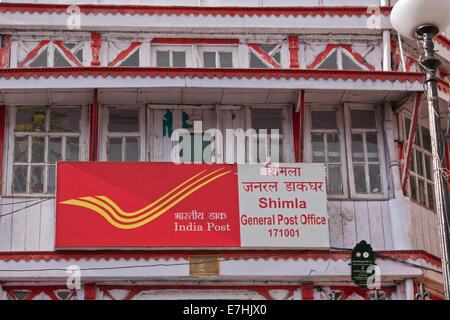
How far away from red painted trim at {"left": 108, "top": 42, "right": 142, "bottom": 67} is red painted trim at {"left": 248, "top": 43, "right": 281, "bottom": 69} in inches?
88.4

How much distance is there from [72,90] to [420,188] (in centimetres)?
702

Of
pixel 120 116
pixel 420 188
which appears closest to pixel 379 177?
pixel 420 188

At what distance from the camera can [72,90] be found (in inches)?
650

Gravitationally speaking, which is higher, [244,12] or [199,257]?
[244,12]

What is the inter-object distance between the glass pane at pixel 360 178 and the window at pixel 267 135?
1.46 meters

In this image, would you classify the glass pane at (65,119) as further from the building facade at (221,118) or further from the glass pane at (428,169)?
the glass pane at (428,169)

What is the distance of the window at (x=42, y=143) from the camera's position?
16.6 metres

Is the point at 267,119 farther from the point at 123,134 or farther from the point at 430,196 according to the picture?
the point at 430,196

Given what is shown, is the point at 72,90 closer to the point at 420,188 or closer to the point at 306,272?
the point at 306,272

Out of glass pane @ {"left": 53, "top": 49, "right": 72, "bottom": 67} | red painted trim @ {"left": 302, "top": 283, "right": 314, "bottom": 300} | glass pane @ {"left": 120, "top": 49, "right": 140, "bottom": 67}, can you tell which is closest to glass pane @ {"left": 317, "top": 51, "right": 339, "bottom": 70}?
glass pane @ {"left": 120, "top": 49, "right": 140, "bottom": 67}

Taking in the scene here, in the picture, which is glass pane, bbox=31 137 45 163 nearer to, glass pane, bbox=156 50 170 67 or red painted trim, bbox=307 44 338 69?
glass pane, bbox=156 50 170 67

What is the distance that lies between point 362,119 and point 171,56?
13.0 feet

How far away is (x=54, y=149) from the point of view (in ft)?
55.3

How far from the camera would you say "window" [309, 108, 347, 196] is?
1691 centimetres
